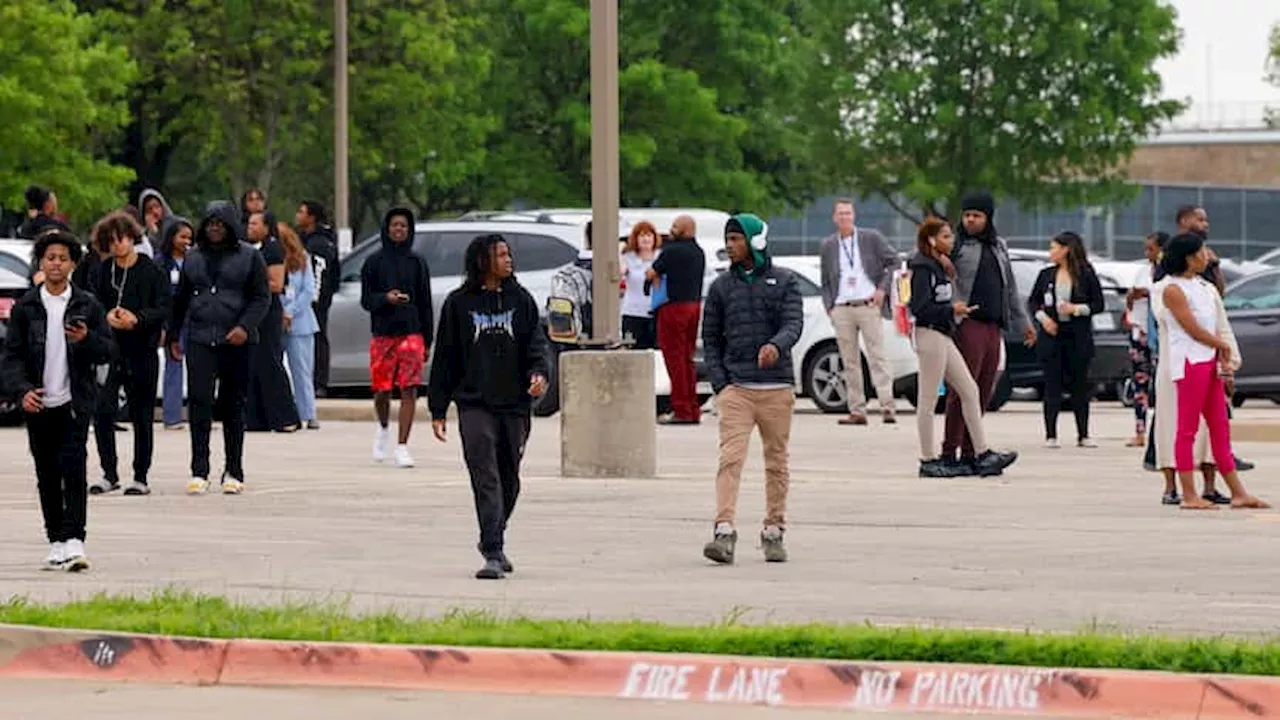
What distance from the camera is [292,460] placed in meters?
23.8

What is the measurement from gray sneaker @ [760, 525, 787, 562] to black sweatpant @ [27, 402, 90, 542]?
3.17m

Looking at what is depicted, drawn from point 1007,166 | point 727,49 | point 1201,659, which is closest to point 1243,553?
point 1201,659

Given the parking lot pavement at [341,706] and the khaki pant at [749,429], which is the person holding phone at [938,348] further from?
the parking lot pavement at [341,706]

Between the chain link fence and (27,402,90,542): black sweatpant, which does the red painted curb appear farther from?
the chain link fence

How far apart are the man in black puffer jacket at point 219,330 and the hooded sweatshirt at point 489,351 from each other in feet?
16.7

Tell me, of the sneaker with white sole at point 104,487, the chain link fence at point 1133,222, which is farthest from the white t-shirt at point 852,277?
the chain link fence at point 1133,222

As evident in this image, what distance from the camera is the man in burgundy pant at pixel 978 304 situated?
71.3 ft

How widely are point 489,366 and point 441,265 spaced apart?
17.2 metres

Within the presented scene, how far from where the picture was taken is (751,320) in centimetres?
1573

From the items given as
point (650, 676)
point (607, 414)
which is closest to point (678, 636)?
point (650, 676)

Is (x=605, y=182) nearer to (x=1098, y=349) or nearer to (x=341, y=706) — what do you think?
(x=341, y=706)

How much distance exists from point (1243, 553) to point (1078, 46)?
6300 cm

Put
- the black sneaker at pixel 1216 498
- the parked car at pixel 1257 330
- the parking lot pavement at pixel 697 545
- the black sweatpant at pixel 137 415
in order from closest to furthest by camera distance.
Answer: the parking lot pavement at pixel 697 545 → the black sneaker at pixel 1216 498 → the black sweatpant at pixel 137 415 → the parked car at pixel 1257 330

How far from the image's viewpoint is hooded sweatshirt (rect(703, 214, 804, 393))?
15.7 m
